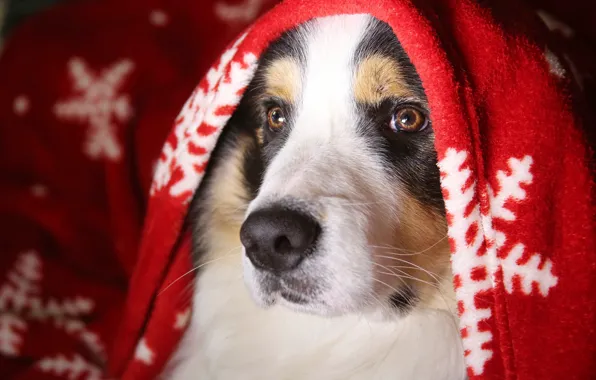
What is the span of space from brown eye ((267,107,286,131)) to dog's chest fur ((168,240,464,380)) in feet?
0.96

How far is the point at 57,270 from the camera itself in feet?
5.82

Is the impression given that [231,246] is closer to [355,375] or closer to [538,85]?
[355,375]

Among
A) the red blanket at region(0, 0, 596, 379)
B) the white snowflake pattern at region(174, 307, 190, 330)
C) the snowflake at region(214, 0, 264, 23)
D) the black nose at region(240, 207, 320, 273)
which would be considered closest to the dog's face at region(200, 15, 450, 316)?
the black nose at region(240, 207, 320, 273)

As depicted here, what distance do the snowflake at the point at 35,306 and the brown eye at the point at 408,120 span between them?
1.07 metres

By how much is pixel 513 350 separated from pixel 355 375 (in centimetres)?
33

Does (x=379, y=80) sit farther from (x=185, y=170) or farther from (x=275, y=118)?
(x=185, y=170)

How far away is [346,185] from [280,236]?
6.4 inches

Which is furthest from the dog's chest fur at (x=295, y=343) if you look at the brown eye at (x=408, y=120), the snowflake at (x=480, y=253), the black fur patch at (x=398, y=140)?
the brown eye at (x=408, y=120)

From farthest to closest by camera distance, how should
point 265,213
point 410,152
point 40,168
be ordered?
point 40,168, point 410,152, point 265,213

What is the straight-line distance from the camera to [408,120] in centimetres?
113

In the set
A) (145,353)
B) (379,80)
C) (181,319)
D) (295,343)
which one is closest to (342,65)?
(379,80)

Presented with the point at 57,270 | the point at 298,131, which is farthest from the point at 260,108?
the point at 57,270

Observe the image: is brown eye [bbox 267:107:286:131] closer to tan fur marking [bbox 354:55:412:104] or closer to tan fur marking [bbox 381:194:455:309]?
tan fur marking [bbox 354:55:412:104]

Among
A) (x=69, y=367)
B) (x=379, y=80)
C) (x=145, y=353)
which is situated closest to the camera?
(x=379, y=80)
